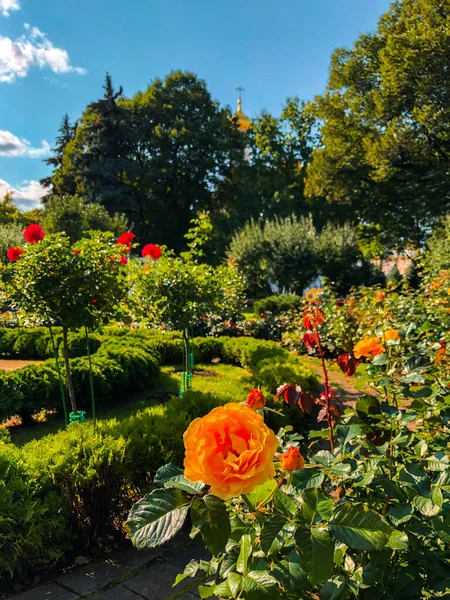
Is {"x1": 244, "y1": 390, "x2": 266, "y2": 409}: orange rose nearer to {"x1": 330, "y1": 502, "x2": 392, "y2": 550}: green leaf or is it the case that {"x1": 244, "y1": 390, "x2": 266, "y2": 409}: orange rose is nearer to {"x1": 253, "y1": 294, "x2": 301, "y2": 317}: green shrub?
{"x1": 330, "y1": 502, "x2": 392, "y2": 550}: green leaf

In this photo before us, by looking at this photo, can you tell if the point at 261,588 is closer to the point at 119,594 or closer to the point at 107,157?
the point at 119,594

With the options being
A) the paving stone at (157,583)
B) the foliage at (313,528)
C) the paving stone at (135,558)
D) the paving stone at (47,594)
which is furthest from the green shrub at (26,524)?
the foliage at (313,528)

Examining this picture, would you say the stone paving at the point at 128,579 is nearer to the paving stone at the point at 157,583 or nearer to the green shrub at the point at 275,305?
the paving stone at the point at 157,583

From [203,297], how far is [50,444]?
97.8 inches

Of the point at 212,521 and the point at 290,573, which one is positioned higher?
the point at 212,521

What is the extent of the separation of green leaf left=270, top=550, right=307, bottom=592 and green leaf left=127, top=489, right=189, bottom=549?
10.2 inches

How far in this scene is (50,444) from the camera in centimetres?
296

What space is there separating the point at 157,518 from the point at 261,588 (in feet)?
0.87

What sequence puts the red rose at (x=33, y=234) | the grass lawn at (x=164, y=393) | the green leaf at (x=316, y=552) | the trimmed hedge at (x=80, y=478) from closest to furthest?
the green leaf at (x=316, y=552) → the trimmed hedge at (x=80, y=478) → the red rose at (x=33, y=234) → the grass lawn at (x=164, y=393)

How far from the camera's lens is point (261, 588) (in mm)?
991

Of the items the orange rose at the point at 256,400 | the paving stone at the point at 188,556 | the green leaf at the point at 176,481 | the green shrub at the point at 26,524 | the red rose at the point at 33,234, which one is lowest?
the paving stone at the point at 188,556

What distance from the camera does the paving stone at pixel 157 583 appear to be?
7.16 feet

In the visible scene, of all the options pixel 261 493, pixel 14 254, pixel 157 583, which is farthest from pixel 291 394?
pixel 14 254

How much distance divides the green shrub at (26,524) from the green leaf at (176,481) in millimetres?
1460
